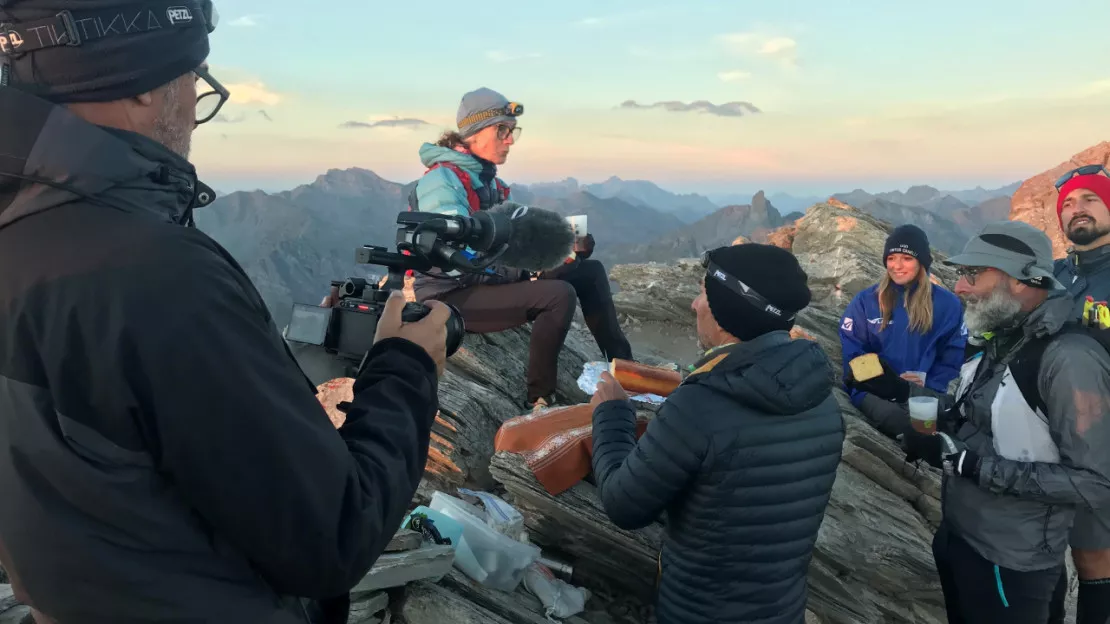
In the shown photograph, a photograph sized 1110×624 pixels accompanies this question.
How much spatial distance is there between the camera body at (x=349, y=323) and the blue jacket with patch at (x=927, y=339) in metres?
8.35

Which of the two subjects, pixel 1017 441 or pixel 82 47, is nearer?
pixel 82 47

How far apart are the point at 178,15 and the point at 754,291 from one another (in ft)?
10.4

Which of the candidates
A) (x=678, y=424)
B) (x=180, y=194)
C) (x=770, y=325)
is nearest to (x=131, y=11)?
(x=180, y=194)

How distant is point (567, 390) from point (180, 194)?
8.34 m

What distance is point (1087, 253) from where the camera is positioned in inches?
272

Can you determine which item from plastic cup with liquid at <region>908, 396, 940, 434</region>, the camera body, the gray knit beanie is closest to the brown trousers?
the gray knit beanie

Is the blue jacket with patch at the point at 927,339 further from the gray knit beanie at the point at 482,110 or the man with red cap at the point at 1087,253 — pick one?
the gray knit beanie at the point at 482,110

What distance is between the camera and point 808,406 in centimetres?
370

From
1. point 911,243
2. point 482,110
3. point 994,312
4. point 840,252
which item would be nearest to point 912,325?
point 911,243

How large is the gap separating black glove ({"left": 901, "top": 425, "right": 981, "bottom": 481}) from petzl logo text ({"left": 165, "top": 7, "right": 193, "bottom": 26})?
218 inches

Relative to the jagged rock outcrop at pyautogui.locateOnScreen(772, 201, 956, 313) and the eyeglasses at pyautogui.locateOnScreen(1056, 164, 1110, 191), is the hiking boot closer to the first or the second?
the eyeglasses at pyautogui.locateOnScreen(1056, 164, 1110, 191)

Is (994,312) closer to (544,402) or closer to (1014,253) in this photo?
(1014,253)

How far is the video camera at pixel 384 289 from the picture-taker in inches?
101

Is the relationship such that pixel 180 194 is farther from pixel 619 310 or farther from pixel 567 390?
pixel 619 310
